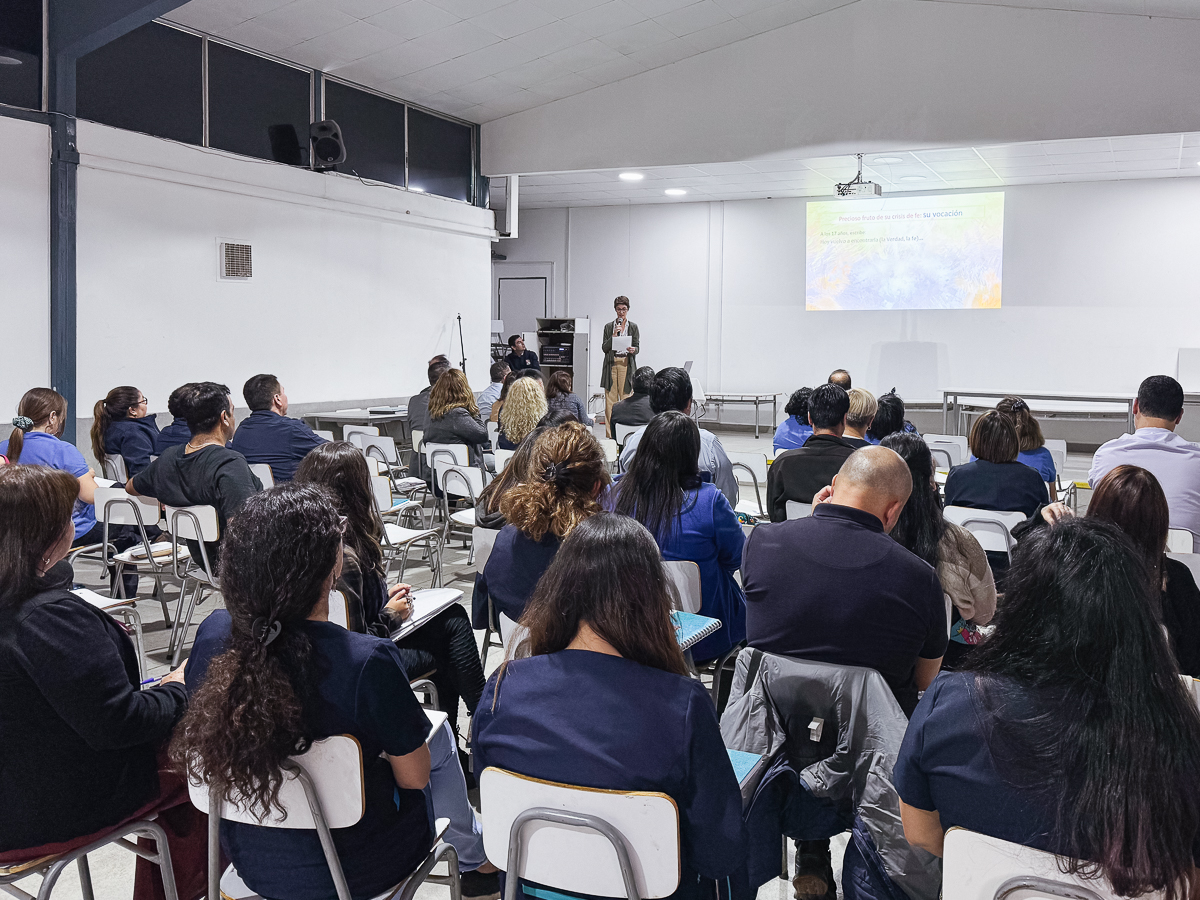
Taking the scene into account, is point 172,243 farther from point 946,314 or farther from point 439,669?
point 946,314

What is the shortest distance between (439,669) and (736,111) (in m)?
8.14

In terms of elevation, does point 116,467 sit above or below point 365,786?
above

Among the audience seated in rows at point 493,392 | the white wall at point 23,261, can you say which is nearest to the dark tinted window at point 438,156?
the audience seated in rows at point 493,392

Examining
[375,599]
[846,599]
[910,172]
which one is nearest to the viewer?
[846,599]

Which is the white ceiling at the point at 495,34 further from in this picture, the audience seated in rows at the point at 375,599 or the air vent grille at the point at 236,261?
the audience seated in rows at the point at 375,599

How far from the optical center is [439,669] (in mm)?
2875

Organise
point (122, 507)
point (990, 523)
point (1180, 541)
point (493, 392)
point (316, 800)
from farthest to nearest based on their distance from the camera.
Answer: point (493, 392)
point (122, 507)
point (990, 523)
point (1180, 541)
point (316, 800)

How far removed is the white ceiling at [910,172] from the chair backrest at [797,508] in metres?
6.61

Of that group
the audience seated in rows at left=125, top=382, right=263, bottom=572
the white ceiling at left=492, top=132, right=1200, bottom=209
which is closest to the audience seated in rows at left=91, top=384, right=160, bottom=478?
the audience seated in rows at left=125, top=382, right=263, bottom=572

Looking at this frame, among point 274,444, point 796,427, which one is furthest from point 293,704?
point 796,427

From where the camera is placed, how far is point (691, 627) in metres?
2.49

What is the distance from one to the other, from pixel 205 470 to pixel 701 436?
7.00ft

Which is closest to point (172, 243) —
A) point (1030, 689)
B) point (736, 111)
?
point (736, 111)

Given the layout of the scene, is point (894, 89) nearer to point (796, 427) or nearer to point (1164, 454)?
point (796, 427)
